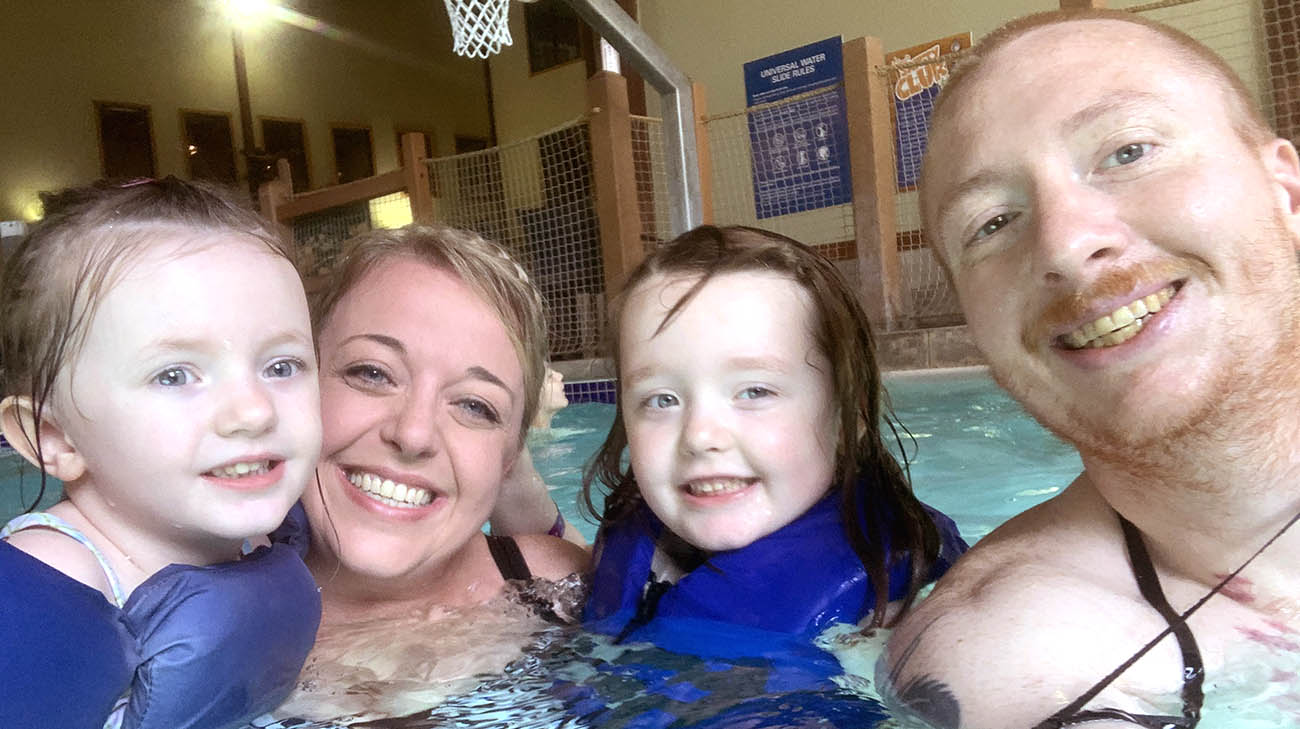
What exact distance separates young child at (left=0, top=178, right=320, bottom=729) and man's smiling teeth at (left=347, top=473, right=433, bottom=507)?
0.41 metres

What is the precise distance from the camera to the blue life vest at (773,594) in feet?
5.92

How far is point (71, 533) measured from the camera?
4.45 feet

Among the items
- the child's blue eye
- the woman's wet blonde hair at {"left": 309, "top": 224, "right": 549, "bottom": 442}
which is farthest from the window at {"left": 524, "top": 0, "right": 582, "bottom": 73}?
the child's blue eye

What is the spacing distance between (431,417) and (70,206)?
70cm

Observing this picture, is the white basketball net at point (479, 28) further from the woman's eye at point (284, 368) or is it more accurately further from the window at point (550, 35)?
the window at point (550, 35)

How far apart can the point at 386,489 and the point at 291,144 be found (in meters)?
14.9

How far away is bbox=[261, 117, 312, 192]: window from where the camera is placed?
15.1 meters

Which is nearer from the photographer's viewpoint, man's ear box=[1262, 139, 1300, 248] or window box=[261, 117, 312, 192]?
man's ear box=[1262, 139, 1300, 248]

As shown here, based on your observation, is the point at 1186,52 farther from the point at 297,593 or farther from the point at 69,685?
the point at 69,685

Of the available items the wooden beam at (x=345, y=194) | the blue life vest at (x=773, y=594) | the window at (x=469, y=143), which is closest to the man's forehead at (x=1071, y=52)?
the blue life vest at (x=773, y=594)

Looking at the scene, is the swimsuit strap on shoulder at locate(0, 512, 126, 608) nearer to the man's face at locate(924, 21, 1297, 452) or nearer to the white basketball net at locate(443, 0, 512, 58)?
the man's face at locate(924, 21, 1297, 452)

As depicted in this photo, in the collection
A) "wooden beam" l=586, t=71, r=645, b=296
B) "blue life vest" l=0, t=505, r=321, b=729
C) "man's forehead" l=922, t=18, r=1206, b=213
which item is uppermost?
"wooden beam" l=586, t=71, r=645, b=296

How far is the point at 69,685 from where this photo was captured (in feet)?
3.84

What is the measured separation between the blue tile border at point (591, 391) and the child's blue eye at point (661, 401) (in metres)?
5.38
